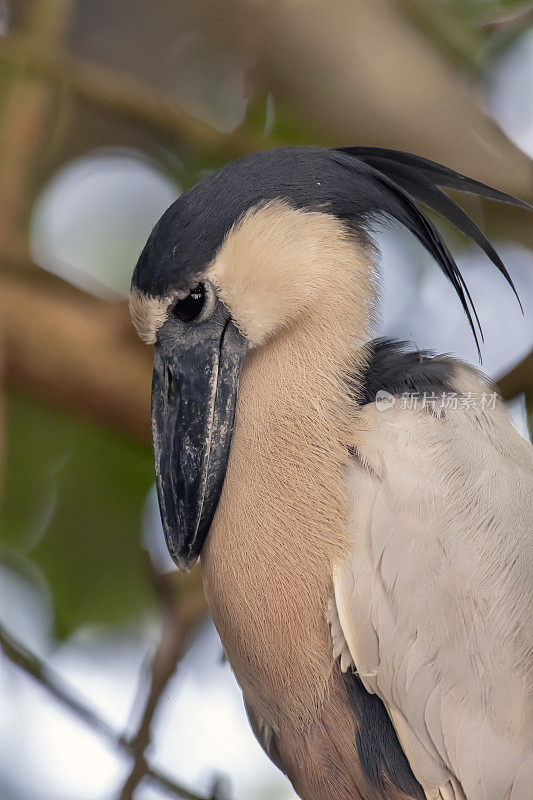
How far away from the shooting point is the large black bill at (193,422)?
50.4 inches

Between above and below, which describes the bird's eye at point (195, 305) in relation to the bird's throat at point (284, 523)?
above

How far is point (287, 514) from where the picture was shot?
4.00 ft

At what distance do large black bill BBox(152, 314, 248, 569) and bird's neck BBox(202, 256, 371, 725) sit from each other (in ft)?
0.08

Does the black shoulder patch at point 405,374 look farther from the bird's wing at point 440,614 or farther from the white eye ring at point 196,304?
the white eye ring at point 196,304

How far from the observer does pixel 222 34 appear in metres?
2.33

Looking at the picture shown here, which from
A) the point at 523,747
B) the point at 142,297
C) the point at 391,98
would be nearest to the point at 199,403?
the point at 142,297

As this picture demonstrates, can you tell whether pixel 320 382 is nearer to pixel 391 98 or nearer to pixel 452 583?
pixel 452 583

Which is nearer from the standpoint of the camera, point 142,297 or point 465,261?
point 142,297

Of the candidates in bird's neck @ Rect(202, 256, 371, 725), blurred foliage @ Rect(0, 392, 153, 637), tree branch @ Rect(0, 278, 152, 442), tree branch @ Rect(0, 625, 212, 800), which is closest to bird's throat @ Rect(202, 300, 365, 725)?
bird's neck @ Rect(202, 256, 371, 725)

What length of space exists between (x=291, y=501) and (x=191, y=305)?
1.09ft

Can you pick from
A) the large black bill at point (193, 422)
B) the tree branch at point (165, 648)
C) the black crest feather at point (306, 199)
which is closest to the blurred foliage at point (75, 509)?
the tree branch at point (165, 648)

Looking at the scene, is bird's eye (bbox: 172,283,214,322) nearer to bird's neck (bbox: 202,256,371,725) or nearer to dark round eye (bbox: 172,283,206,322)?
dark round eye (bbox: 172,283,206,322)

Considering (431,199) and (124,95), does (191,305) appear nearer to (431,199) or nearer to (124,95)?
(431,199)

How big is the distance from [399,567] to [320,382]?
0.30m
